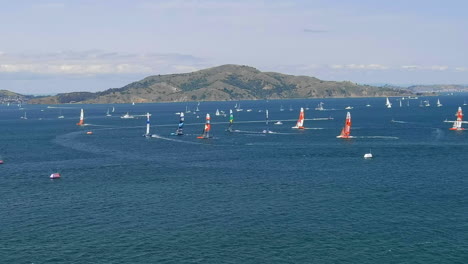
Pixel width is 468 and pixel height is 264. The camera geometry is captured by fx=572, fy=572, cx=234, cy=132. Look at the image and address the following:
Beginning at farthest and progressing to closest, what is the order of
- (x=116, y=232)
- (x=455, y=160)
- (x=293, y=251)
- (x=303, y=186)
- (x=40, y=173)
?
1. (x=455, y=160)
2. (x=40, y=173)
3. (x=303, y=186)
4. (x=116, y=232)
5. (x=293, y=251)

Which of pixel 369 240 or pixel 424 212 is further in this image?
pixel 424 212

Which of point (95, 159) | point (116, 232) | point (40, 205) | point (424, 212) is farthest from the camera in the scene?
point (95, 159)

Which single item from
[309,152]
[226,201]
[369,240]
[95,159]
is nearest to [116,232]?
[226,201]

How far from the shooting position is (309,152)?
176375mm

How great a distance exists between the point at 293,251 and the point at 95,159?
341 ft

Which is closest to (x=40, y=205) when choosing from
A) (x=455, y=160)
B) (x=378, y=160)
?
(x=378, y=160)

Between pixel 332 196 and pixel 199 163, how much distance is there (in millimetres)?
55292

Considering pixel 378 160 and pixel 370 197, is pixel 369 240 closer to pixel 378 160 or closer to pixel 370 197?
pixel 370 197

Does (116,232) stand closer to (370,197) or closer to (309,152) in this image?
(370,197)

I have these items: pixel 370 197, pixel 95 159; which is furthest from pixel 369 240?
pixel 95 159

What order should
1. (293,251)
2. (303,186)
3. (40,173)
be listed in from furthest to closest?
(40,173) → (303,186) → (293,251)

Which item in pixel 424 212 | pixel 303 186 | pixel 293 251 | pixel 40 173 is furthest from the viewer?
pixel 40 173

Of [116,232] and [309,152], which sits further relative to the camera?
[309,152]

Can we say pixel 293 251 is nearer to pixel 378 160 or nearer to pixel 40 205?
pixel 40 205
